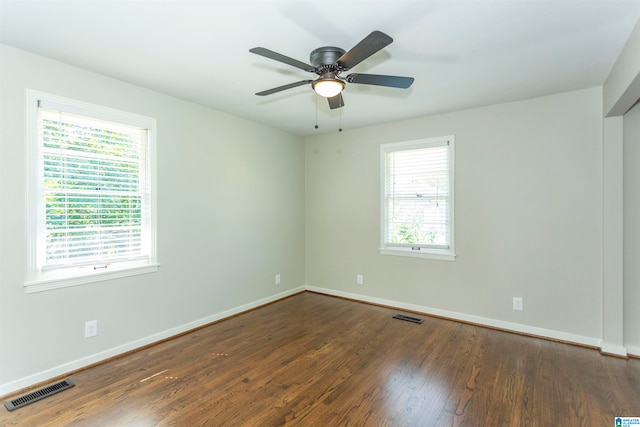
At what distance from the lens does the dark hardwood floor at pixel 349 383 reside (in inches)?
81.4

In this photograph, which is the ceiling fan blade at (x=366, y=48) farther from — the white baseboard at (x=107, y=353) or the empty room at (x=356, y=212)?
the white baseboard at (x=107, y=353)

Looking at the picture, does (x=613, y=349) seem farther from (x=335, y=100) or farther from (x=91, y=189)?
(x=91, y=189)

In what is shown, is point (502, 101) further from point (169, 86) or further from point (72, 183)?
point (72, 183)

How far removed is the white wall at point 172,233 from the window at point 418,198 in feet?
4.92

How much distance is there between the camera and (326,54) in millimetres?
2160

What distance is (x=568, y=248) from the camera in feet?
10.6

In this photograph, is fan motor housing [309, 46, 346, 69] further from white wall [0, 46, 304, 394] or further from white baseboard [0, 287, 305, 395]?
white baseboard [0, 287, 305, 395]

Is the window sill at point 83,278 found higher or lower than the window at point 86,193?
lower

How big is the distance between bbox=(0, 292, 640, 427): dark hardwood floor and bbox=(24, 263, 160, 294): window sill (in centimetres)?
75

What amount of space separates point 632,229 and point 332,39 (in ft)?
10.4

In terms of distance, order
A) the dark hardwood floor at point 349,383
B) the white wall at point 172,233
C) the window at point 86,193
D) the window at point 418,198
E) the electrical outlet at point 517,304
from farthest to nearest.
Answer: the window at point 418,198, the electrical outlet at point 517,304, the window at point 86,193, the white wall at point 172,233, the dark hardwood floor at point 349,383

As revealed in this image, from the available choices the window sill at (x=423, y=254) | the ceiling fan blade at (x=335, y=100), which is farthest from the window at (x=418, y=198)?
the ceiling fan blade at (x=335, y=100)

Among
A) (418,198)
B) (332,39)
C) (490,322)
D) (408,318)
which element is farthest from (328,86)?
(490,322)

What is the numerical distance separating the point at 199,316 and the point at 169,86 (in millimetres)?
2489
